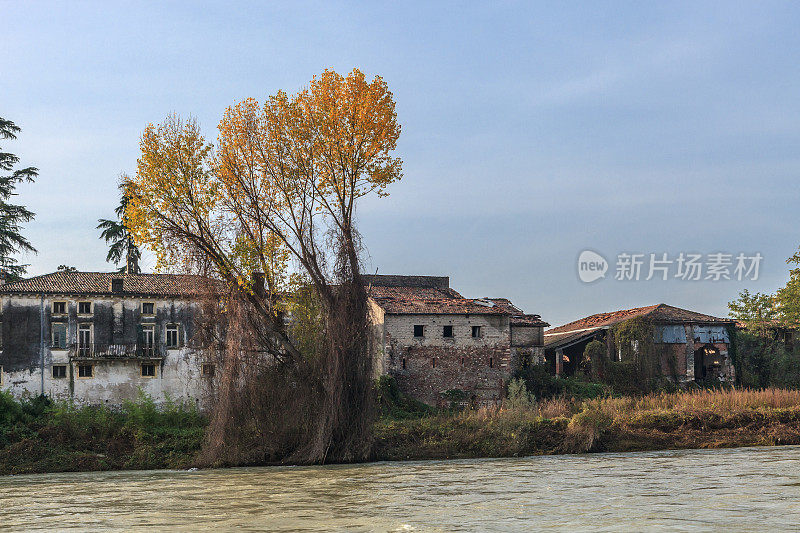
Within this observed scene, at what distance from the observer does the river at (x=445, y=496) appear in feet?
50.5

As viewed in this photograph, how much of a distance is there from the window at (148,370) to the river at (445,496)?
15371 millimetres

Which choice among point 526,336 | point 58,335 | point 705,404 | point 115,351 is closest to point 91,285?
point 58,335

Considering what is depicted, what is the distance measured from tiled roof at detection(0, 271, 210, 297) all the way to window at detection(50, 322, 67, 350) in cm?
175

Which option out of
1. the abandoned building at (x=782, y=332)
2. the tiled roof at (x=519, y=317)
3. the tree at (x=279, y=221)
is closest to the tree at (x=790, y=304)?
the abandoned building at (x=782, y=332)

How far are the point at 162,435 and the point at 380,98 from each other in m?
17.3

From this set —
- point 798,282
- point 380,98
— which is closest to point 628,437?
point 380,98

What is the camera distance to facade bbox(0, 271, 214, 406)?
42.3 metres

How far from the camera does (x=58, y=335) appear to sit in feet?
141

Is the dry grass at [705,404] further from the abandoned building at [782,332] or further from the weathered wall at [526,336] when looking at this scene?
the abandoned building at [782,332]

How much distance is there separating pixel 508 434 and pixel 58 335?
25.0 metres

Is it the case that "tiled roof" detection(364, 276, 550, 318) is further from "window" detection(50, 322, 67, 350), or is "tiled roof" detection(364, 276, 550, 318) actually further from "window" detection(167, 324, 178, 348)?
"window" detection(50, 322, 67, 350)

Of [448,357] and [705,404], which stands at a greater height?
[448,357]

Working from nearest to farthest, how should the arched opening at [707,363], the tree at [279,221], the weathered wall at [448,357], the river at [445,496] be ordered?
the river at [445,496]
the tree at [279,221]
the weathered wall at [448,357]
the arched opening at [707,363]

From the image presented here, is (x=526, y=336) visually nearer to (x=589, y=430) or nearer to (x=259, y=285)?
(x=589, y=430)
